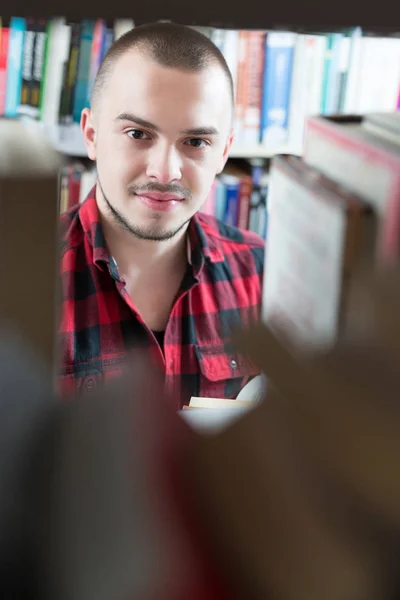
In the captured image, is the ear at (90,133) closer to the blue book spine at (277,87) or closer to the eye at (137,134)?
the eye at (137,134)

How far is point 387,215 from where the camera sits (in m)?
0.30

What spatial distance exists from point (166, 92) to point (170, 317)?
418mm

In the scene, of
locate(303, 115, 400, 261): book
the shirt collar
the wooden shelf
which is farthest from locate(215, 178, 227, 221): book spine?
the wooden shelf

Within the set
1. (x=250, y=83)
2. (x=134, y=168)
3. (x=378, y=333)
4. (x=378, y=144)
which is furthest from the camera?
(x=250, y=83)

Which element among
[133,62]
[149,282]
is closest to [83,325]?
[149,282]

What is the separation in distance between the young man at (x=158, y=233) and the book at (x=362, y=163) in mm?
468

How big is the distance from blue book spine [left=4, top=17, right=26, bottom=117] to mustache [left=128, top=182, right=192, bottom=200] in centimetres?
85

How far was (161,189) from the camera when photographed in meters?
1.04

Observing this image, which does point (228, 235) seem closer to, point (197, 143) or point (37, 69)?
point (197, 143)

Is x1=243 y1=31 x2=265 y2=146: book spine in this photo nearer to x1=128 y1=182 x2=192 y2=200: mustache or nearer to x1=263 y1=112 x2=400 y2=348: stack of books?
x1=128 y1=182 x2=192 y2=200: mustache

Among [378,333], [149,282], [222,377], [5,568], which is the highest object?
[378,333]

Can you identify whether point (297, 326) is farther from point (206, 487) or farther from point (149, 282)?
point (149, 282)

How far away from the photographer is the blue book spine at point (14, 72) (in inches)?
67.1

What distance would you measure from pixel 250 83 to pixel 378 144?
156 cm
